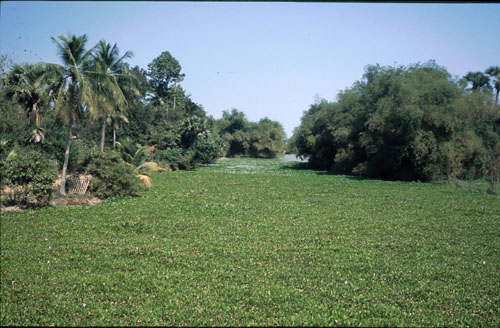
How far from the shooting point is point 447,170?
2252 cm

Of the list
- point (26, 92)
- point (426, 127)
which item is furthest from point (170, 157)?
point (426, 127)

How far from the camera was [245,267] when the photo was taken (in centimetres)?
617

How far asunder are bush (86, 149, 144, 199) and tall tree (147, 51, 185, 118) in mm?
36157

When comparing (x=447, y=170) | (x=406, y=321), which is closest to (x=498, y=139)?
(x=447, y=170)

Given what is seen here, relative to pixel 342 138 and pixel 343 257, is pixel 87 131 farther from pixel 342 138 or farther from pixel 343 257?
pixel 343 257

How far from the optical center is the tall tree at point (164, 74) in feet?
162

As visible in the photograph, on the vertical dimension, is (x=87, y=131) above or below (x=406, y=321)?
above

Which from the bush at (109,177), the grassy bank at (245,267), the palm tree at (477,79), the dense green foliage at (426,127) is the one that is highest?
the palm tree at (477,79)

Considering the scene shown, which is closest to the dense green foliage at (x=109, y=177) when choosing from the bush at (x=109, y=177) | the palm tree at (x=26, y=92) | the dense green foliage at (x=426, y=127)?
the bush at (x=109, y=177)

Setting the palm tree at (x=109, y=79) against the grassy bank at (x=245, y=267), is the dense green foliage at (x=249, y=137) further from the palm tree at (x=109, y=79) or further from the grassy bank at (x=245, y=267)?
the grassy bank at (x=245, y=267)

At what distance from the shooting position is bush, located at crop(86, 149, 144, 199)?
13.4m

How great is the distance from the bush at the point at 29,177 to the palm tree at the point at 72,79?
5.27 ft

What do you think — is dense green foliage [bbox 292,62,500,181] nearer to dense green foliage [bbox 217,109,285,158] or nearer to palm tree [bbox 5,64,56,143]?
palm tree [bbox 5,64,56,143]

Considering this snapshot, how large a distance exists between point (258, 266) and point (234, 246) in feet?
4.43
